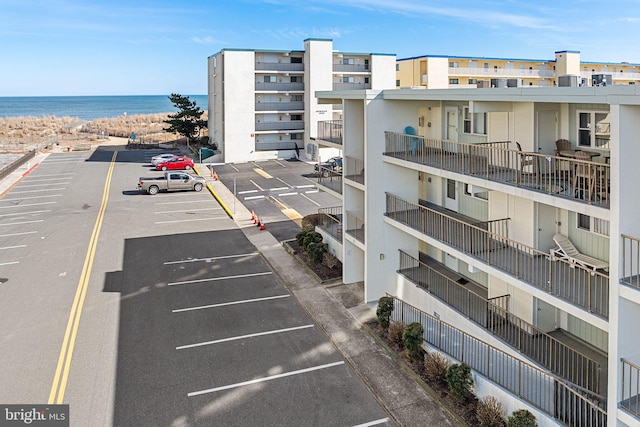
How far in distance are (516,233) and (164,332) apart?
1087 cm

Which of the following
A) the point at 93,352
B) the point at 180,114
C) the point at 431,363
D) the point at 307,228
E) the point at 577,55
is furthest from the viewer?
the point at 180,114

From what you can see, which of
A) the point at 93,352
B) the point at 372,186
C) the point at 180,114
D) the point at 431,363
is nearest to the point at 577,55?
the point at 180,114

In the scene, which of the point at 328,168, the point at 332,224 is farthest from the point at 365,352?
the point at 328,168

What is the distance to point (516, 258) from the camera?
12055 mm

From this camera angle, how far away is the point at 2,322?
16656 mm

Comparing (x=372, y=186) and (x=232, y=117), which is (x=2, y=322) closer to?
(x=372, y=186)

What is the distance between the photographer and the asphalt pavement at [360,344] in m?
11.8

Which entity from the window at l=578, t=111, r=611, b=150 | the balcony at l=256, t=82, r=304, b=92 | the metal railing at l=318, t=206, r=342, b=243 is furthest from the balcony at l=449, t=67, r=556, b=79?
the window at l=578, t=111, r=611, b=150

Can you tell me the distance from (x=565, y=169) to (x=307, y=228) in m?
14.7

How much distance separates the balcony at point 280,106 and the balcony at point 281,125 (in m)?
1.46

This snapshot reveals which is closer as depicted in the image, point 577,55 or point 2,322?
point 2,322

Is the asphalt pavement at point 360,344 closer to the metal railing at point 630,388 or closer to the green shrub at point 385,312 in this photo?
the green shrub at point 385,312

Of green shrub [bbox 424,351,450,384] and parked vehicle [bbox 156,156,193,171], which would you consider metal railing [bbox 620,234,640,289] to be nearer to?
green shrub [bbox 424,351,450,384]

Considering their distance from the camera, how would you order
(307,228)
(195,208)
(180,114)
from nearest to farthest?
(307,228), (195,208), (180,114)
